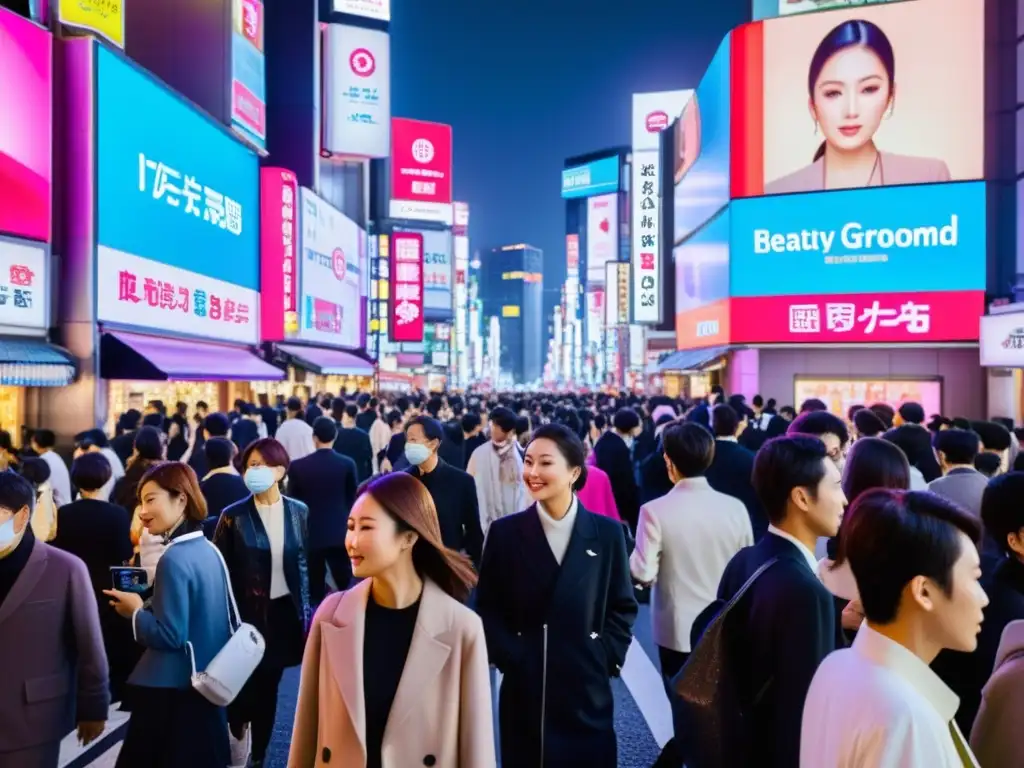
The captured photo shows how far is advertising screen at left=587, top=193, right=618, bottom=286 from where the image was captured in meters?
69.8

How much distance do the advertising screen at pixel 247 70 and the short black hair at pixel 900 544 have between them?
87.8ft

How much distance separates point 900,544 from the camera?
177 centimetres

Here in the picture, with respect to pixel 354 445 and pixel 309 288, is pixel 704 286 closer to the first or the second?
pixel 309 288

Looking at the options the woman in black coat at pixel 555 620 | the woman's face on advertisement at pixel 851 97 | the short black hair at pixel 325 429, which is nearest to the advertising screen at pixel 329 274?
the woman's face on advertisement at pixel 851 97

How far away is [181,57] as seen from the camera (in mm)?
25562

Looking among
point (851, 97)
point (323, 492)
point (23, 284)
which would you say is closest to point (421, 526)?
point (323, 492)

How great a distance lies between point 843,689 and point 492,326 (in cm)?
16680

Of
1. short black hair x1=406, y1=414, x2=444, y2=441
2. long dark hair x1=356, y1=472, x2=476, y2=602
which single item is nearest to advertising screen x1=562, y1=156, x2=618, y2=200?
short black hair x1=406, y1=414, x2=444, y2=441

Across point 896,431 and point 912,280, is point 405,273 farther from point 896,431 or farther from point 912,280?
point 896,431

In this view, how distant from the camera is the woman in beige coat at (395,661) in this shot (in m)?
2.39

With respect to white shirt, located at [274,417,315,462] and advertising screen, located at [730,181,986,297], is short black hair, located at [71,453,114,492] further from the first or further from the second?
advertising screen, located at [730,181,986,297]

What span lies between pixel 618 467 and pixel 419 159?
49.8m

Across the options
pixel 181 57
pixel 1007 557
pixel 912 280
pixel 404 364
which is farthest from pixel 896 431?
pixel 404 364

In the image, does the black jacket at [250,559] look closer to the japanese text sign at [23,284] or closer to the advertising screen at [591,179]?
the japanese text sign at [23,284]
